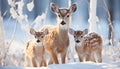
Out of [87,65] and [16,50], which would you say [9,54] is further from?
[87,65]

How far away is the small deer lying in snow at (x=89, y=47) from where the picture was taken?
113 inches

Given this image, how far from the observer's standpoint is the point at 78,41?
278 centimetres

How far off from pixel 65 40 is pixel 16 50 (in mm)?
727

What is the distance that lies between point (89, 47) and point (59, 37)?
0.84ft

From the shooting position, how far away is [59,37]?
2824 mm

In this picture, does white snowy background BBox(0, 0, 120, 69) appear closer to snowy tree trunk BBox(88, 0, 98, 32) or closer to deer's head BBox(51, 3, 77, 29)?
snowy tree trunk BBox(88, 0, 98, 32)

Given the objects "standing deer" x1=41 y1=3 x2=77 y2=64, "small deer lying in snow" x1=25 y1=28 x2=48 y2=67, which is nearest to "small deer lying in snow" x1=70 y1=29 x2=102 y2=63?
"standing deer" x1=41 y1=3 x2=77 y2=64

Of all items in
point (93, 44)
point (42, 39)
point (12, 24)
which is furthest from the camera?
point (12, 24)

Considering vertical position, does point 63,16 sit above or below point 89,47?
above

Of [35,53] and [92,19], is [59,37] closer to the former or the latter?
[35,53]

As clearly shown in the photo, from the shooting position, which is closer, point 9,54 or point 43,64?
point 43,64

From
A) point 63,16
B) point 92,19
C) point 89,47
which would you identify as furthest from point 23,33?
point 63,16

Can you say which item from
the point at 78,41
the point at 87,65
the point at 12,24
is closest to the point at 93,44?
the point at 78,41

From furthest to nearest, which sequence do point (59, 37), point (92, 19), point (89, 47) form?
1. point (92, 19)
2. point (89, 47)
3. point (59, 37)
